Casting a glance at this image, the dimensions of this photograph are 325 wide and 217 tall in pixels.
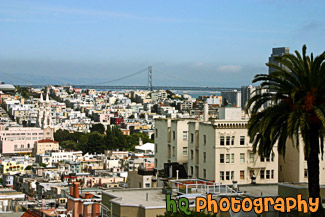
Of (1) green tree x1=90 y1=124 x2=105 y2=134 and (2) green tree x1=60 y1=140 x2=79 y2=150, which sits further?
(1) green tree x1=90 y1=124 x2=105 y2=134

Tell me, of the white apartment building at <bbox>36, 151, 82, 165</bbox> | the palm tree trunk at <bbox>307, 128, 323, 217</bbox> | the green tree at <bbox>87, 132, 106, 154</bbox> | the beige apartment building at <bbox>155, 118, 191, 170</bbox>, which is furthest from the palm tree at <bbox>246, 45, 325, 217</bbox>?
the green tree at <bbox>87, 132, 106, 154</bbox>

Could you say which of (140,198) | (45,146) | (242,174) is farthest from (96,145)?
(140,198)

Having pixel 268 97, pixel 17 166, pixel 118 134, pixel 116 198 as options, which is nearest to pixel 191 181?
pixel 116 198

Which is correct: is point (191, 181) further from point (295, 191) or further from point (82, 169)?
point (82, 169)

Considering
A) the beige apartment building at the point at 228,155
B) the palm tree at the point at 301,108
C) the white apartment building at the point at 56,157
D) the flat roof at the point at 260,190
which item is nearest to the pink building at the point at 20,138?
the white apartment building at the point at 56,157

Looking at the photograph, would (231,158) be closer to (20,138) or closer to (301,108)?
(301,108)

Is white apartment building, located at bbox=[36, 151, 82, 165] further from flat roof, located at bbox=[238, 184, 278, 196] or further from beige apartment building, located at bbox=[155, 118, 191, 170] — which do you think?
flat roof, located at bbox=[238, 184, 278, 196]
